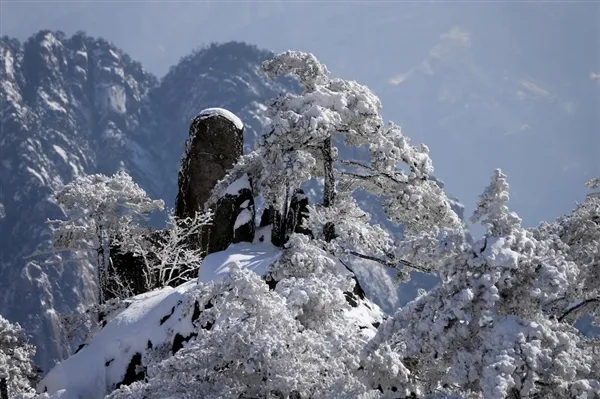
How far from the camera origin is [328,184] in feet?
61.9

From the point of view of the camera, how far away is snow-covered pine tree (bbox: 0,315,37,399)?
2267 cm

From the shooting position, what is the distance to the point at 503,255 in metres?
8.00

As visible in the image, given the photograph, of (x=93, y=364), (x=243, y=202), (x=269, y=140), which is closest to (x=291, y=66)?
(x=269, y=140)

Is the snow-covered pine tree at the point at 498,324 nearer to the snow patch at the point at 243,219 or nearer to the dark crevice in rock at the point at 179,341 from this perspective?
the dark crevice in rock at the point at 179,341

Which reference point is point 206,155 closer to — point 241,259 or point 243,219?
point 243,219

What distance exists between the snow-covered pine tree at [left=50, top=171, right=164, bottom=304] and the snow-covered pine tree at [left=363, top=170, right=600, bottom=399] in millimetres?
16715

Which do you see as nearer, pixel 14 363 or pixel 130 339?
pixel 130 339

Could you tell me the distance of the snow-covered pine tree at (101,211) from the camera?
23.6 meters

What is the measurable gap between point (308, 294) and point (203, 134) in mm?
20513

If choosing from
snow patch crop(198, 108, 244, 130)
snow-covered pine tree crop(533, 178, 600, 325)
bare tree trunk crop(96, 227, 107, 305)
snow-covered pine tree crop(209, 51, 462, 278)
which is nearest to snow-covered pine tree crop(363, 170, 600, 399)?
snow-covered pine tree crop(533, 178, 600, 325)

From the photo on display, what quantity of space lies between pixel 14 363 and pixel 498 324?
65.1 feet

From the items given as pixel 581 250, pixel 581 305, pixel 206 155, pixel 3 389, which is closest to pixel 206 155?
pixel 206 155

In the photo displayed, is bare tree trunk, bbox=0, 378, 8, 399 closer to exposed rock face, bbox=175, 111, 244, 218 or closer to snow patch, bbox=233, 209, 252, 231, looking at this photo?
snow patch, bbox=233, 209, 252, 231

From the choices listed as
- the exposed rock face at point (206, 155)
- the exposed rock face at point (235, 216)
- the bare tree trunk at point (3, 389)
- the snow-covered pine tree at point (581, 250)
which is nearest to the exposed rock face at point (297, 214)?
the exposed rock face at point (235, 216)
